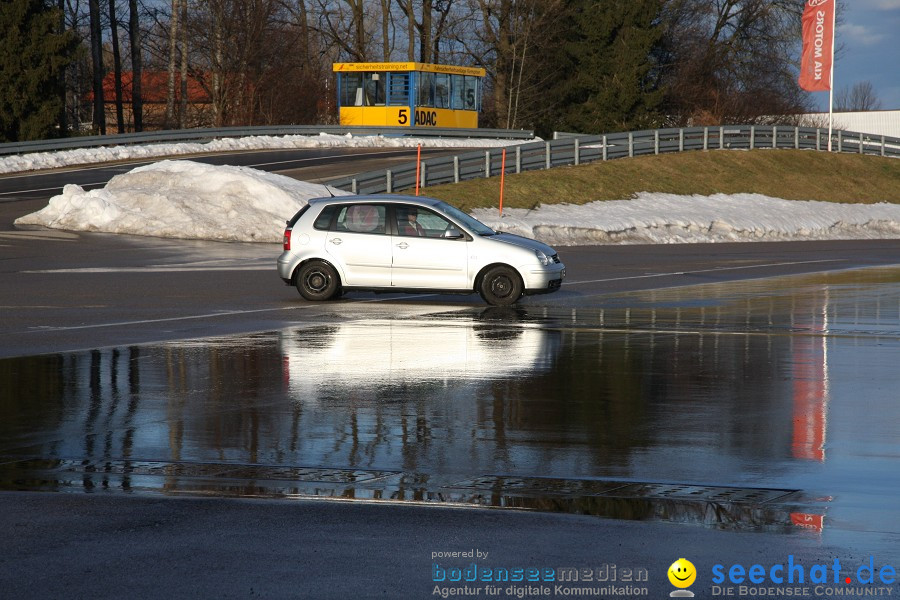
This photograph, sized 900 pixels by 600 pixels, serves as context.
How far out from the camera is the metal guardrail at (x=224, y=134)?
47.2 meters

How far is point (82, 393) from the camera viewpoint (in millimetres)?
10461

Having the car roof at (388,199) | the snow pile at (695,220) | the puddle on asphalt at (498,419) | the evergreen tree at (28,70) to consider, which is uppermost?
the evergreen tree at (28,70)

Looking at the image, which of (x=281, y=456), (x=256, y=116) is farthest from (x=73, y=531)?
(x=256, y=116)

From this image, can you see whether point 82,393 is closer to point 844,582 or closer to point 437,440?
point 437,440

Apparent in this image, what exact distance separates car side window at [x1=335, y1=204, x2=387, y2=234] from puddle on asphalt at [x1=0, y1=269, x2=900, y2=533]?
11.1 ft

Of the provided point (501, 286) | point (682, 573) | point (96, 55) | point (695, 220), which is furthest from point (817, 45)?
point (682, 573)

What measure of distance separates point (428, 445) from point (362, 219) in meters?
10.6

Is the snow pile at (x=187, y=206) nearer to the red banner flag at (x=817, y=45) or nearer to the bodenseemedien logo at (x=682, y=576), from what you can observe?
the bodenseemedien logo at (x=682, y=576)

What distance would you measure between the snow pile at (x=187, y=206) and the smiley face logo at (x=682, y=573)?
26.5m

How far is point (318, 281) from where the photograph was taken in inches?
738

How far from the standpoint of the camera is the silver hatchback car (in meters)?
18.4

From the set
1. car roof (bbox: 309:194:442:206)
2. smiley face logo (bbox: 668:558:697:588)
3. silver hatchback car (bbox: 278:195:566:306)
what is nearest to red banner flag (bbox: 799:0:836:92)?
silver hatchback car (bbox: 278:195:566:306)

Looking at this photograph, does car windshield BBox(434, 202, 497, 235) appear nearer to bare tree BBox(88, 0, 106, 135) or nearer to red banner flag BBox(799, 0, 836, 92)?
red banner flag BBox(799, 0, 836, 92)

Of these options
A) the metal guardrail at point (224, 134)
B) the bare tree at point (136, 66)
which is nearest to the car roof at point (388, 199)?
the metal guardrail at point (224, 134)
